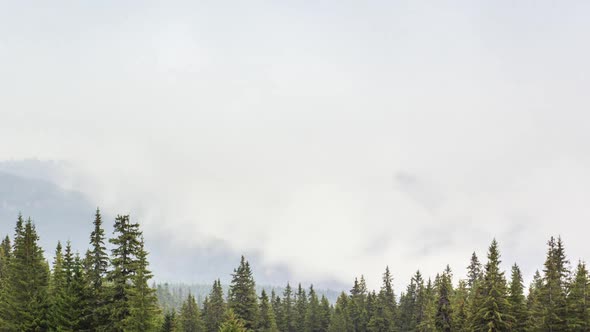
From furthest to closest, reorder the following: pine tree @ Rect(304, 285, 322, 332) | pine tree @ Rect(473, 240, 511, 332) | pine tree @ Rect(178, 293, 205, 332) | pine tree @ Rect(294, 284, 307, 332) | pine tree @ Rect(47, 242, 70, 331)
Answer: pine tree @ Rect(294, 284, 307, 332)
pine tree @ Rect(304, 285, 322, 332)
pine tree @ Rect(178, 293, 205, 332)
pine tree @ Rect(473, 240, 511, 332)
pine tree @ Rect(47, 242, 70, 331)

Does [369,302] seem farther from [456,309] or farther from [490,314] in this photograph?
[490,314]

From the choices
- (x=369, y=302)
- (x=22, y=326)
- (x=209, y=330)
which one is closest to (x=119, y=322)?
(x=22, y=326)

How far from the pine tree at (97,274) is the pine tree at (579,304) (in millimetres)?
50546

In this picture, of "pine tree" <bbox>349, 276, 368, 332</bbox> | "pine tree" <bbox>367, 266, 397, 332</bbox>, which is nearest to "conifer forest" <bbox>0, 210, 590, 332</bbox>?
"pine tree" <bbox>367, 266, 397, 332</bbox>

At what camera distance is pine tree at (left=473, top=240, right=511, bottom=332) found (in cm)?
5103

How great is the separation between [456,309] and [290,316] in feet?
204

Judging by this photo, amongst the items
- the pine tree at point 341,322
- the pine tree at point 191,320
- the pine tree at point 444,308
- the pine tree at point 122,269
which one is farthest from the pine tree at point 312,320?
the pine tree at point 122,269

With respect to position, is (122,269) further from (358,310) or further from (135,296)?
(358,310)

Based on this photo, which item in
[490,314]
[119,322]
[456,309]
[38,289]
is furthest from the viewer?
[456,309]

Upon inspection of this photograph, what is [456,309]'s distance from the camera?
66688 mm

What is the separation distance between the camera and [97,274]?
40969mm

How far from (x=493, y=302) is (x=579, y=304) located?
38.8ft

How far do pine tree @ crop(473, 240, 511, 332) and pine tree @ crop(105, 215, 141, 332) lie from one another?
123 feet

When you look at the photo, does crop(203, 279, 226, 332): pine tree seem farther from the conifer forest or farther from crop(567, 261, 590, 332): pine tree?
crop(567, 261, 590, 332): pine tree
